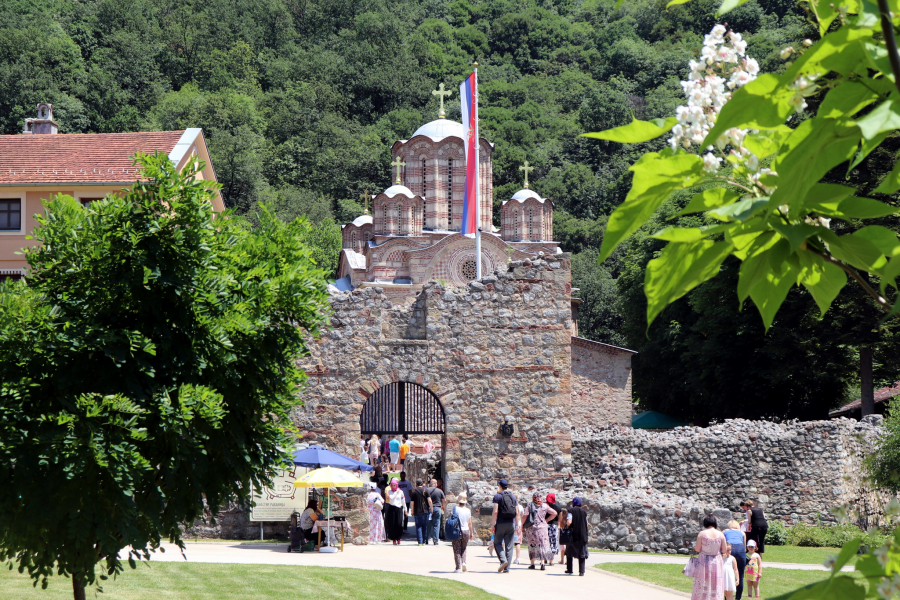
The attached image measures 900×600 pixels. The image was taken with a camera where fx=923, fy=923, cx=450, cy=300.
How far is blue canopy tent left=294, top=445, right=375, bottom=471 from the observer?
16422mm

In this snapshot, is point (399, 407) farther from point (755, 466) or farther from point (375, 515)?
point (755, 466)

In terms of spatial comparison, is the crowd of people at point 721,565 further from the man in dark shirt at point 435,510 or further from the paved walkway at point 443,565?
the man in dark shirt at point 435,510

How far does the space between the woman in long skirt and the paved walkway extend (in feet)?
0.94

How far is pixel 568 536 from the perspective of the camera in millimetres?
14188

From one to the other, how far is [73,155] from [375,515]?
13.8m

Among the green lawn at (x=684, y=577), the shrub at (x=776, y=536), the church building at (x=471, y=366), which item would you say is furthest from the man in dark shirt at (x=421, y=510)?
the shrub at (x=776, y=536)

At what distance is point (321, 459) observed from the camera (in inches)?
651

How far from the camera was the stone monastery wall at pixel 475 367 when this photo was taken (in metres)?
18.2

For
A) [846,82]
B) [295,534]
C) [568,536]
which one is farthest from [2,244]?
[846,82]

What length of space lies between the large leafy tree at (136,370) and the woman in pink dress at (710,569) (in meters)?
5.40

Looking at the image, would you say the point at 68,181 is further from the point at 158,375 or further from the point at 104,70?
the point at 104,70

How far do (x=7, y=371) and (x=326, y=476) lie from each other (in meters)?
8.07

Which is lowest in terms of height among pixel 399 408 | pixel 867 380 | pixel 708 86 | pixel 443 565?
pixel 443 565

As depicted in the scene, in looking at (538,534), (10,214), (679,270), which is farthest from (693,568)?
(10,214)
